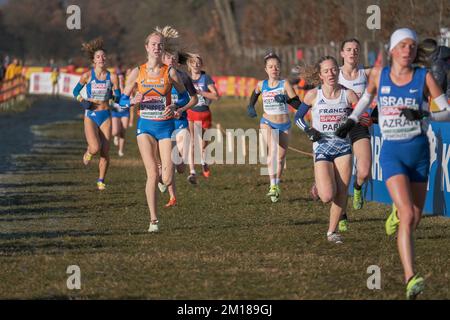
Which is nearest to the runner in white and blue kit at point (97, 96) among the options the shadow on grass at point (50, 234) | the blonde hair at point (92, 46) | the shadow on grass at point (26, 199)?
the blonde hair at point (92, 46)

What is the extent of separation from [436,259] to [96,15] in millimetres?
109568

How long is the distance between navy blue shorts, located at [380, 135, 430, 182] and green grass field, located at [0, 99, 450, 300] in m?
0.91

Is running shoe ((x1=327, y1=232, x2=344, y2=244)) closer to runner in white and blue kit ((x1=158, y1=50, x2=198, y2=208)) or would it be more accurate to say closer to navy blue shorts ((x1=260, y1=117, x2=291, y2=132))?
runner in white and blue kit ((x1=158, y1=50, x2=198, y2=208))

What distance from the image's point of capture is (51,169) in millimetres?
21469

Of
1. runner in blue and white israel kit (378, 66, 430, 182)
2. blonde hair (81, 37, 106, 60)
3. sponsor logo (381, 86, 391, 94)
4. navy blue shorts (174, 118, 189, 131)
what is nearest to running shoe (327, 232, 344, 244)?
runner in blue and white israel kit (378, 66, 430, 182)

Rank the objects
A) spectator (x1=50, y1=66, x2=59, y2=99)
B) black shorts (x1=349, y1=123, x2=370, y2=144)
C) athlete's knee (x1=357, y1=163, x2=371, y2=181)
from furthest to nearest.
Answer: spectator (x1=50, y1=66, x2=59, y2=99) → athlete's knee (x1=357, y1=163, x2=371, y2=181) → black shorts (x1=349, y1=123, x2=370, y2=144)

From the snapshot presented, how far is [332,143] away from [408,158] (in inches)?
114

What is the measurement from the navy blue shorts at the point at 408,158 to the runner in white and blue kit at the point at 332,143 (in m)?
2.72

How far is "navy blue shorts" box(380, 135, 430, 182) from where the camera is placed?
9.08 m

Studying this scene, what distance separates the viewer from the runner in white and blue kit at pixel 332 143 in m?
11.9

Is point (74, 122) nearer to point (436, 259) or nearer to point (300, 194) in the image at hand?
point (300, 194)

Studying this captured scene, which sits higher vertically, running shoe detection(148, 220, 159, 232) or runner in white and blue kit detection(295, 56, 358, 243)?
runner in white and blue kit detection(295, 56, 358, 243)

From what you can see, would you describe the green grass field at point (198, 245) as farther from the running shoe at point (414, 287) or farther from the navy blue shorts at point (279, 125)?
the navy blue shorts at point (279, 125)

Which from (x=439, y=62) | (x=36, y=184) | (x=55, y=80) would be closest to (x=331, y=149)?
(x=439, y=62)
